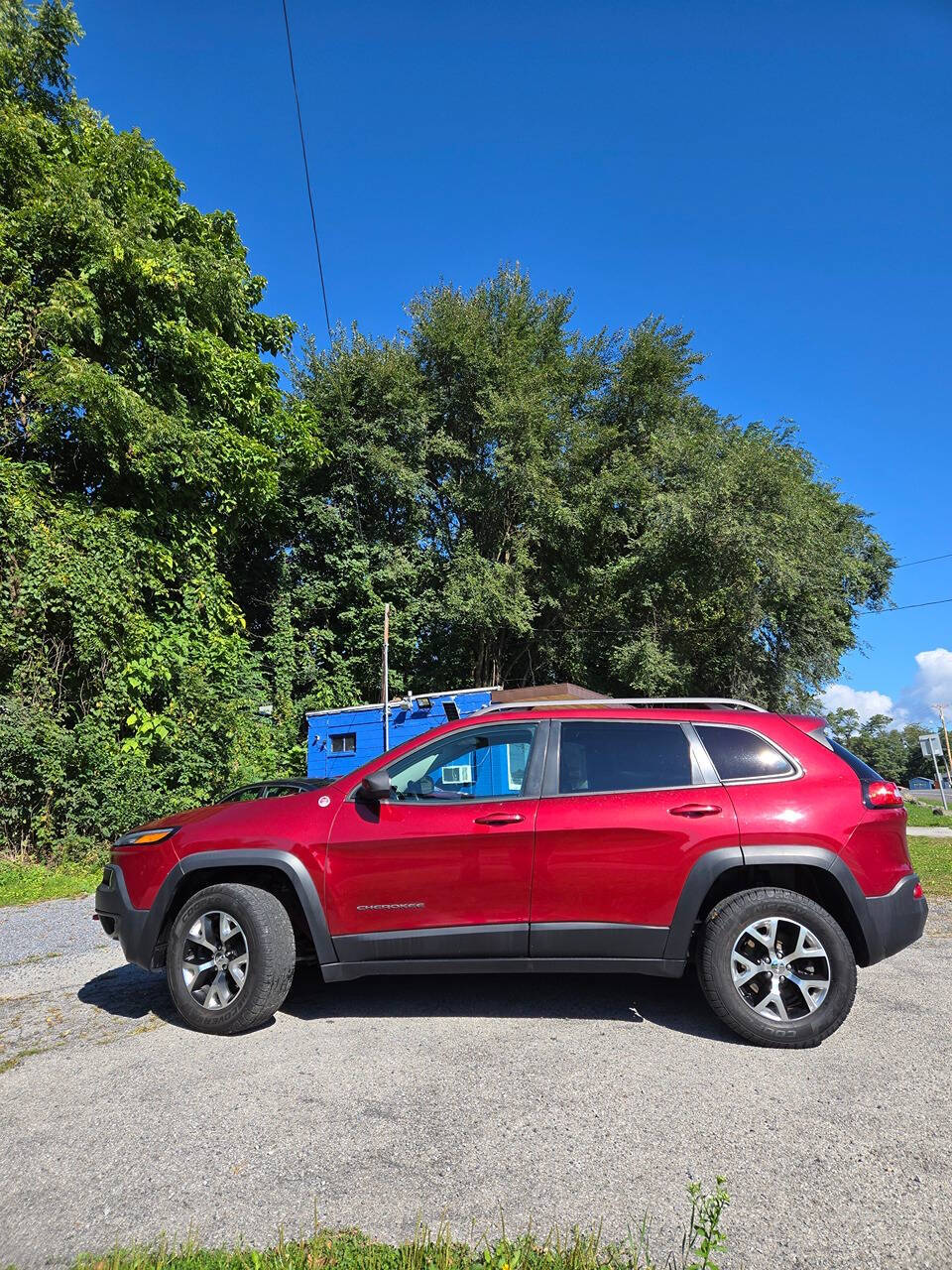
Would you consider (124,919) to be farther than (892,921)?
Yes

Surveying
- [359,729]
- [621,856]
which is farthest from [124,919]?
[359,729]

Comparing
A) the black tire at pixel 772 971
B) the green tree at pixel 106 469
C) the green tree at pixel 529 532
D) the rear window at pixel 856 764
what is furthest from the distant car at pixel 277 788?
the green tree at pixel 529 532

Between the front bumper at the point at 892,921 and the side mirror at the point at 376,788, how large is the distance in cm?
252

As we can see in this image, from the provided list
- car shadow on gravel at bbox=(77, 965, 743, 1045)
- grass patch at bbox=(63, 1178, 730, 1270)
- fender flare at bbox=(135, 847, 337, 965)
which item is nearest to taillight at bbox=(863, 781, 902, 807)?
car shadow on gravel at bbox=(77, 965, 743, 1045)

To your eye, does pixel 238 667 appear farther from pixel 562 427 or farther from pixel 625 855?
pixel 562 427

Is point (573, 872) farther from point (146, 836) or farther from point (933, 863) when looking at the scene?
point (933, 863)

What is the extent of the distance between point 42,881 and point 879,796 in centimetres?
1025

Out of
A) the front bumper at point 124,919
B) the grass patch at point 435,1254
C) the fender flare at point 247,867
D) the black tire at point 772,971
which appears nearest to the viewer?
the grass patch at point 435,1254

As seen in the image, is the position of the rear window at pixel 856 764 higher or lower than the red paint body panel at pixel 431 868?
higher

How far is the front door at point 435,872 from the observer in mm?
3617

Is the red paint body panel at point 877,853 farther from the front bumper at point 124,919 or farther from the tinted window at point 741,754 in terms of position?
the front bumper at point 124,919

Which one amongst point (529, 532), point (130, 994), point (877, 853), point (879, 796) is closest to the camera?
point (877, 853)

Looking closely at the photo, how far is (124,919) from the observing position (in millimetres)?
4020

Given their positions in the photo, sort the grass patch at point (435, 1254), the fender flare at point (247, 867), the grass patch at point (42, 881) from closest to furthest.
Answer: the grass patch at point (435, 1254) < the fender flare at point (247, 867) < the grass patch at point (42, 881)
